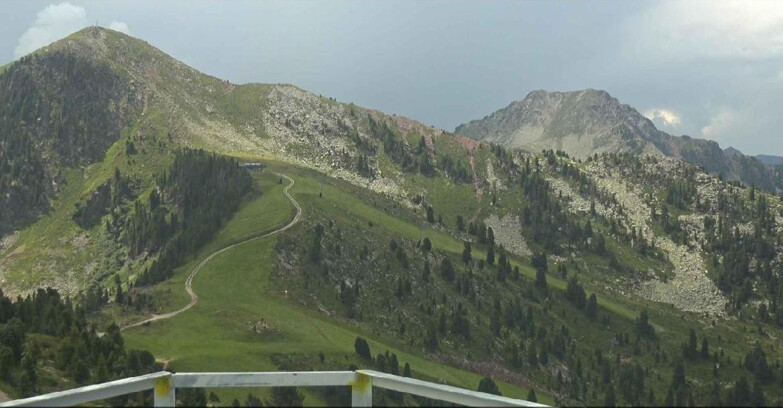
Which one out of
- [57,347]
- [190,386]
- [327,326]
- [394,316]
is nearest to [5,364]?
[57,347]

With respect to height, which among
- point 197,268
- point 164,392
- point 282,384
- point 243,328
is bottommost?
point 243,328

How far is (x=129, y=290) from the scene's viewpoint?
140m

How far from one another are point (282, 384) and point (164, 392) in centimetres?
165

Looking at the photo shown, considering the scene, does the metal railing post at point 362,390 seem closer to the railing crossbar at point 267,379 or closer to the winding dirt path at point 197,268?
the railing crossbar at point 267,379

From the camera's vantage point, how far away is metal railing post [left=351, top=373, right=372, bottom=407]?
28.4 feet

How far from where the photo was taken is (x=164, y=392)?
344 inches

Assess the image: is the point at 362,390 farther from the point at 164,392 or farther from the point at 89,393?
the point at 89,393

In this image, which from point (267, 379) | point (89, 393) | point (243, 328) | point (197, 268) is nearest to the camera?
point (89, 393)

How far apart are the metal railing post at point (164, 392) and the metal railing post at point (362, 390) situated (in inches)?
101

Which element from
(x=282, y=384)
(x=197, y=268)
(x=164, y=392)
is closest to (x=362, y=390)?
(x=282, y=384)

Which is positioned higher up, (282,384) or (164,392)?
(282,384)

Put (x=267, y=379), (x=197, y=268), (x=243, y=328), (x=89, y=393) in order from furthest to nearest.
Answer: (x=197, y=268)
(x=243, y=328)
(x=267, y=379)
(x=89, y=393)

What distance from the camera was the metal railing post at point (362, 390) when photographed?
8.66 m

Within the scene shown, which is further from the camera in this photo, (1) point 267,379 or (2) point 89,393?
(1) point 267,379
